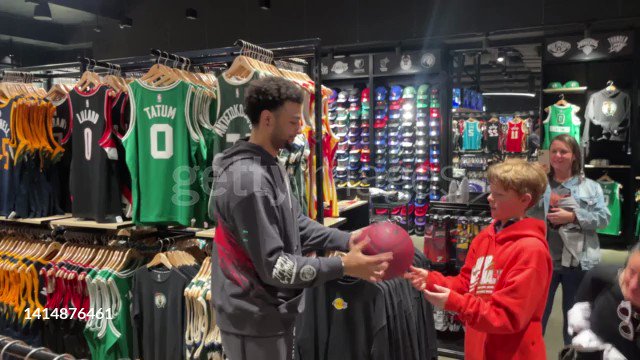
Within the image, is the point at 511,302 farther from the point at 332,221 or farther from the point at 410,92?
the point at 410,92

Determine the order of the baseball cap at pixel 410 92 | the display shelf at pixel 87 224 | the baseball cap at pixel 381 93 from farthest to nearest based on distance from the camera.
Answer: the baseball cap at pixel 381 93, the baseball cap at pixel 410 92, the display shelf at pixel 87 224

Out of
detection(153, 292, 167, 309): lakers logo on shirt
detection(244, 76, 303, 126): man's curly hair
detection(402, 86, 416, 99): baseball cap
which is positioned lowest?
detection(153, 292, 167, 309): lakers logo on shirt

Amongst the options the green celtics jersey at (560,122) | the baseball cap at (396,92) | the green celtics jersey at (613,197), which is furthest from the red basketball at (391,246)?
the baseball cap at (396,92)

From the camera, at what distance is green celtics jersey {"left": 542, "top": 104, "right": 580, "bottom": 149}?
305 inches

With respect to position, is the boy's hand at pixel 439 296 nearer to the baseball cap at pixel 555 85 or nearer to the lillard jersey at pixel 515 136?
the baseball cap at pixel 555 85

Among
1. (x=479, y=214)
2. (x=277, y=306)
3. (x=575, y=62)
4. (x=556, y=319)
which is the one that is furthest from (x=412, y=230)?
(x=277, y=306)

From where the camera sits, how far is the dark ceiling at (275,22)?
7598 mm

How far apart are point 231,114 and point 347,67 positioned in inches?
260

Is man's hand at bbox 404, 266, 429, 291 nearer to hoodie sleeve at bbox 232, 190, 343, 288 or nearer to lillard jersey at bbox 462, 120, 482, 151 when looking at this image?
hoodie sleeve at bbox 232, 190, 343, 288

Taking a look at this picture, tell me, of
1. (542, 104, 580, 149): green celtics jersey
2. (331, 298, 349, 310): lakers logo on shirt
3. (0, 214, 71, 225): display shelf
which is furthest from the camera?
(542, 104, 580, 149): green celtics jersey

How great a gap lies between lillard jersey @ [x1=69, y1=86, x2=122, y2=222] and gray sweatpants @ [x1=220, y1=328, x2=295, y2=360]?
1.77m

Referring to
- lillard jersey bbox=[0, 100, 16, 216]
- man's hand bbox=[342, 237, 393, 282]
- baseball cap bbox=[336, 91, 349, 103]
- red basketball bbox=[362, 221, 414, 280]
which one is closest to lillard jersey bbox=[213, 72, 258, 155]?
red basketball bbox=[362, 221, 414, 280]

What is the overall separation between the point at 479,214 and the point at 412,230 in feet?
18.2

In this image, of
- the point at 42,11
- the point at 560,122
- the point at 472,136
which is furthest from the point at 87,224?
the point at 472,136
